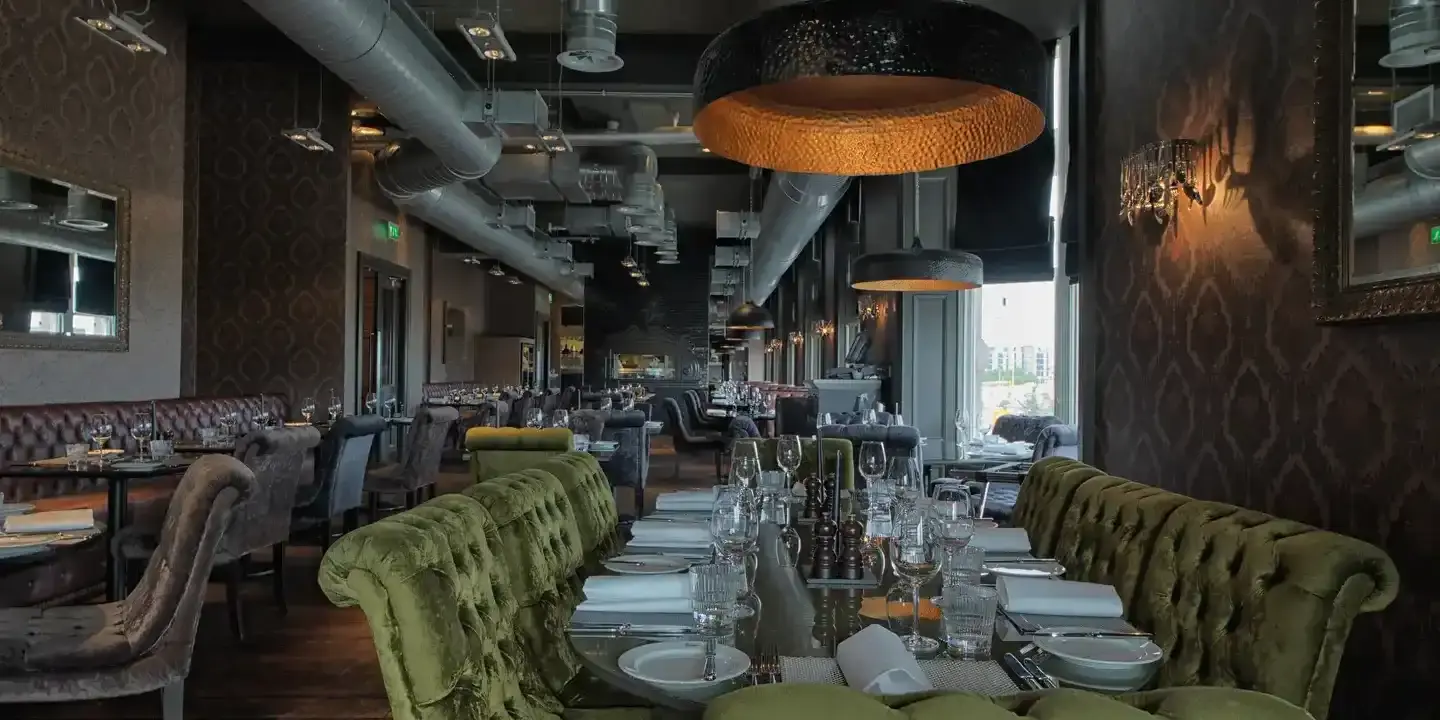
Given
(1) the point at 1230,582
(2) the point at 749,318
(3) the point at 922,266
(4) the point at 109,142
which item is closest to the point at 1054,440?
(3) the point at 922,266

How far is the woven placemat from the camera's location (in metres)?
1.56

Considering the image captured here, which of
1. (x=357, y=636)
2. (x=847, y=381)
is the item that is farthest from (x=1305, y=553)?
(x=847, y=381)

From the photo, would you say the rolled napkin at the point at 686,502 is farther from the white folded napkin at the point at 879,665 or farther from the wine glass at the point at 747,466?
the white folded napkin at the point at 879,665

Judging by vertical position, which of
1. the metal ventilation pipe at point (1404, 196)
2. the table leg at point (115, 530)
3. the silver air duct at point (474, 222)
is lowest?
the table leg at point (115, 530)

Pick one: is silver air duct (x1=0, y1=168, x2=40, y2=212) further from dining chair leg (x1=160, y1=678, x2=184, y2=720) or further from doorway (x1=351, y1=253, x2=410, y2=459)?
dining chair leg (x1=160, y1=678, x2=184, y2=720)

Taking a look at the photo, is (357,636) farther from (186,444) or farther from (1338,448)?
(1338,448)

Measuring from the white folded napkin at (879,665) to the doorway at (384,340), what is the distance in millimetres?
10290

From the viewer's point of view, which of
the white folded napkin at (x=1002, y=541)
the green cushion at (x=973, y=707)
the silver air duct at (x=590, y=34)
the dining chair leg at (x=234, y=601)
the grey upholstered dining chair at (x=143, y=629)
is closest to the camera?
the green cushion at (x=973, y=707)

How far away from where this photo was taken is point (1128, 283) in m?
4.24

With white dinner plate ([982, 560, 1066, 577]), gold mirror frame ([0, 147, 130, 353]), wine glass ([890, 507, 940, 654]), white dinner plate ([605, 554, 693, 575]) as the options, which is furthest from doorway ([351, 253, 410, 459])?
wine glass ([890, 507, 940, 654])

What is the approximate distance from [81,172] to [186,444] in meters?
2.42

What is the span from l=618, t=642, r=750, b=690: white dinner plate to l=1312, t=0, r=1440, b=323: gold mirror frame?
1.86 meters

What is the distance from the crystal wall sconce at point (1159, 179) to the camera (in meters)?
3.56

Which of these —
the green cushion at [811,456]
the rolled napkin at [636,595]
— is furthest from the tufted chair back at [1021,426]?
the rolled napkin at [636,595]
